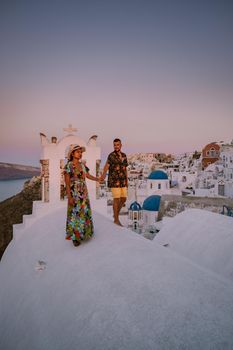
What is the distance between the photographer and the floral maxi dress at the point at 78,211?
4102 mm

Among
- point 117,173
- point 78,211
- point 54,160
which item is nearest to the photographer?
point 78,211

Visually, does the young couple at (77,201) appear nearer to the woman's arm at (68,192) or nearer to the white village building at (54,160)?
the woman's arm at (68,192)

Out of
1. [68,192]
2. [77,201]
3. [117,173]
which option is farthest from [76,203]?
[117,173]

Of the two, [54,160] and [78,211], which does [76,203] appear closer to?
[78,211]

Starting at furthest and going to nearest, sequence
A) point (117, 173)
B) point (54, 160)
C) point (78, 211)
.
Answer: point (54, 160) < point (117, 173) < point (78, 211)

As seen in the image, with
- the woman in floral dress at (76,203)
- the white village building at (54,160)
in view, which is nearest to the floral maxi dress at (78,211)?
the woman in floral dress at (76,203)

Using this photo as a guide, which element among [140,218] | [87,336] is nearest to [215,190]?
[140,218]

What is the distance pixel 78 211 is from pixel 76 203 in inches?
4.5

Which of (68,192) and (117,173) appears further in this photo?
(117,173)

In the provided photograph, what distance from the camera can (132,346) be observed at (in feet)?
6.70

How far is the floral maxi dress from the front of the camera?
410 centimetres

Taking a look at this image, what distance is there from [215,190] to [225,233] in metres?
25.6

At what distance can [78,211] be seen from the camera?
4156mm

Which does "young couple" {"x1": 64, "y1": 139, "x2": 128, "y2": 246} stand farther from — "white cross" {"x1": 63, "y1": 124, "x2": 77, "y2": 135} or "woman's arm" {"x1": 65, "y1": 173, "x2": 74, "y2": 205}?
"white cross" {"x1": 63, "y1": 124, "x2": 77, "y2": 135}
